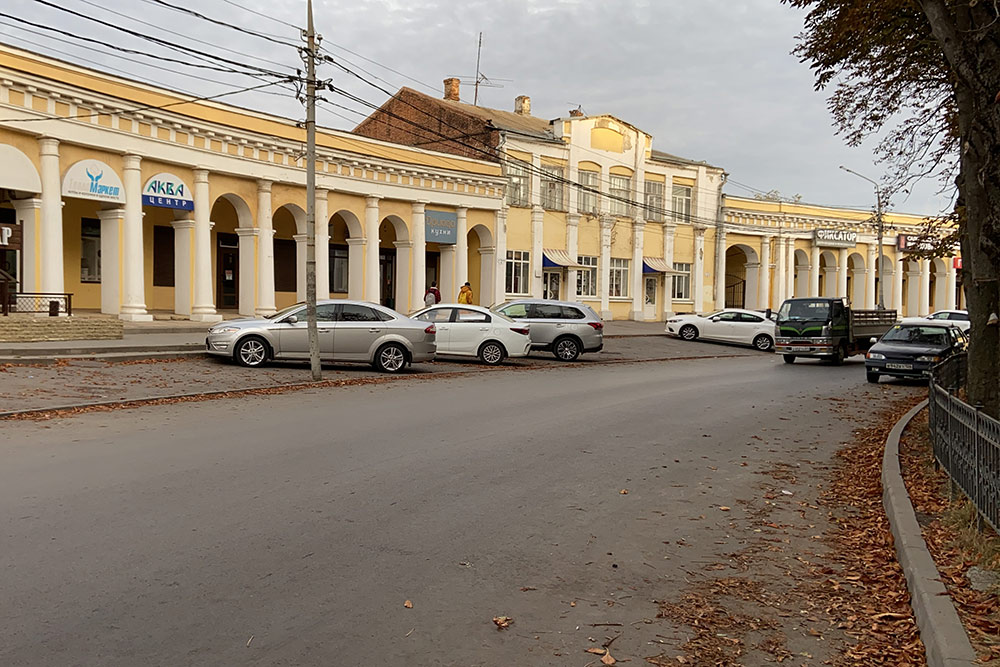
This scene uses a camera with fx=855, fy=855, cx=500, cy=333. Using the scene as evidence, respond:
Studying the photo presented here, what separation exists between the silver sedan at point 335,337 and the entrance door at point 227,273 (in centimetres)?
1382

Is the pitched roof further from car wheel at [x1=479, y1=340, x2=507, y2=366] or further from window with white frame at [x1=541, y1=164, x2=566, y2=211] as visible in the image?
car wheel at [x1=479, y1=340, x2=507, y2=366]

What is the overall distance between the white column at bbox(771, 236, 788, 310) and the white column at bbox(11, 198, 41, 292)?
41427 millimetres

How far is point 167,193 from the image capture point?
83.7 feet

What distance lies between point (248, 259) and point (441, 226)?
9.38 m

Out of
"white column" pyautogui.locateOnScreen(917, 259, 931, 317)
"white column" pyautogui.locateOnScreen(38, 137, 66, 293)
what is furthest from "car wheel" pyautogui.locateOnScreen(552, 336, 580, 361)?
"white column" pyautogui.locateOnScreen(917, 259, 931, 317)

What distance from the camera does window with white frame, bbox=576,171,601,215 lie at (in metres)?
43.4

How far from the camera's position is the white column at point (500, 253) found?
38.8 metres

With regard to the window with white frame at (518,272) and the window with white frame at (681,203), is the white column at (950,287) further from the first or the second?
the window with white frame at (518,272)

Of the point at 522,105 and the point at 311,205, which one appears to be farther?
the point at 522,105

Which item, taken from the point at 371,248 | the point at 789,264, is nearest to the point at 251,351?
the point at 371,248

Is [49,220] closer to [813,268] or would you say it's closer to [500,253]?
[500,253]

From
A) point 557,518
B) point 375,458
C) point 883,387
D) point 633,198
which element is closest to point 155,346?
point 375,458

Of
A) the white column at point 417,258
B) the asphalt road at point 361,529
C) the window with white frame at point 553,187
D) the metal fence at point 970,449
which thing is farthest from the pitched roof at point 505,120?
the metal fence at point 970,449

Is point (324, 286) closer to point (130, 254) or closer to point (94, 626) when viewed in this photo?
point (130, 254)
